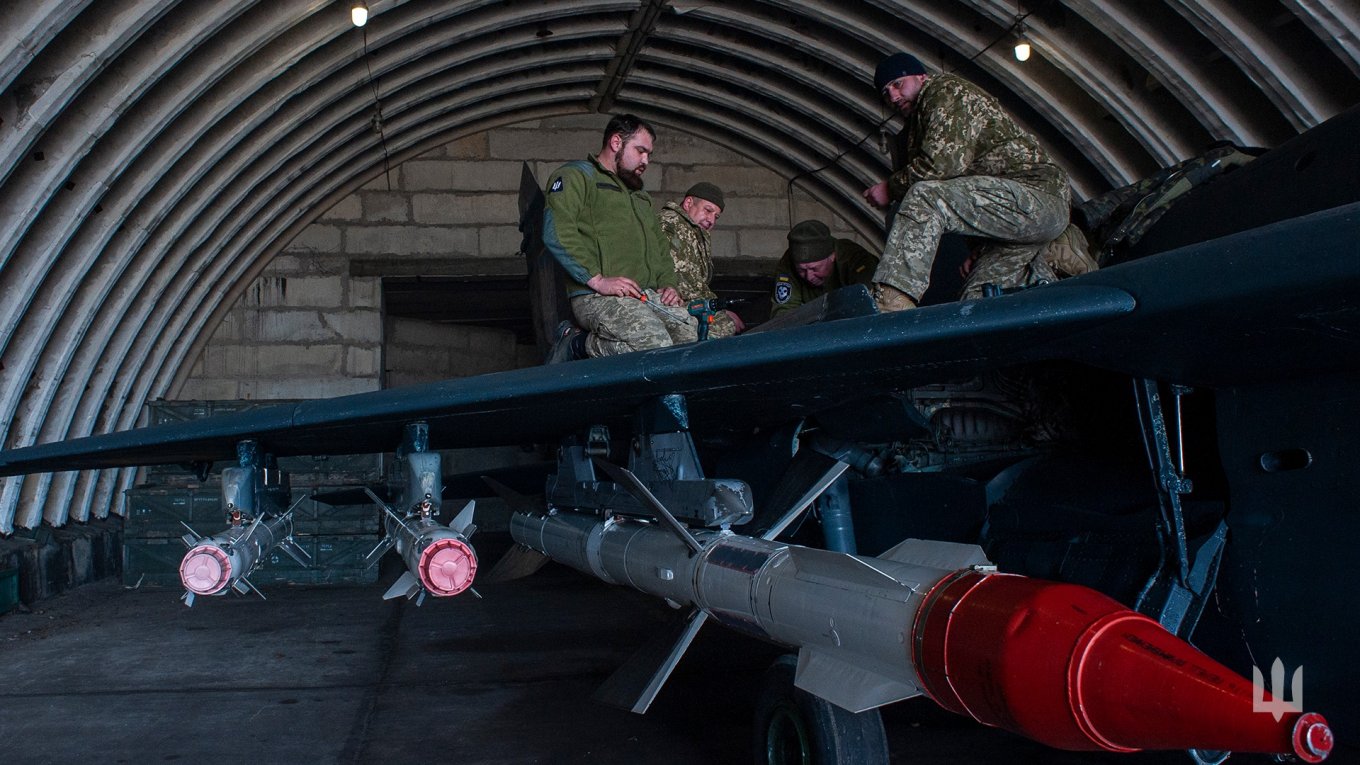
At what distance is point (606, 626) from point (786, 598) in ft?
14.5

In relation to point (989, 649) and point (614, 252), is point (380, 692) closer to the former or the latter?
point (614, 252)

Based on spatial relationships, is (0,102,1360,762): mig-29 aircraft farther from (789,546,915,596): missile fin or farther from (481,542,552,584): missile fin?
(481,542,552,584): missile fin

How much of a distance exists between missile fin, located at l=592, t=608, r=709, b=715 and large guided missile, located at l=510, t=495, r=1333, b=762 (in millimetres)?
208

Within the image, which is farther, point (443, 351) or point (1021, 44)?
point (443, 351)

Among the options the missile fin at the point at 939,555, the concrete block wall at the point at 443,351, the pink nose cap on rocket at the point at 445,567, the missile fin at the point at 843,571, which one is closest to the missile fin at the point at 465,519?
the pink nose cap on rocket at the point at 445,567

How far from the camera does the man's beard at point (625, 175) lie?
5.59 meters

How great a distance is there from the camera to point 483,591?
30.0 feet

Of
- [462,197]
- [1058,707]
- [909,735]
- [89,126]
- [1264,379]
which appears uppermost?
[462,197]

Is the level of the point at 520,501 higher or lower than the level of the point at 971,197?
→ lower

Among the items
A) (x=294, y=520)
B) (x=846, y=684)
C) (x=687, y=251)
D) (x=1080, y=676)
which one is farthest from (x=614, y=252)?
(x=294, y=520)

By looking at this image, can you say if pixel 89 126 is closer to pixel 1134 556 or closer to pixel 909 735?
pixel 909 735

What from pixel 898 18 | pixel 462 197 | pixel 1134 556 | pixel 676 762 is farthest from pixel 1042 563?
pixel 462 197

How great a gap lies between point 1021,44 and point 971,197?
504 centimetres

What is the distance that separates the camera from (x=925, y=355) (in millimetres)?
3367
